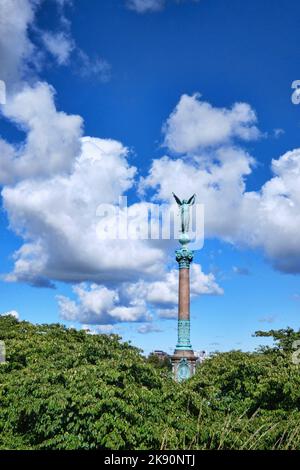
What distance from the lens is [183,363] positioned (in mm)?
39125

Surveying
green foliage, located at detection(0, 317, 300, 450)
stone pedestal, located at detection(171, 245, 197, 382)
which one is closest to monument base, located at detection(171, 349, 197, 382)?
stone pedestal, located at detection(171, 245, 197, 382)

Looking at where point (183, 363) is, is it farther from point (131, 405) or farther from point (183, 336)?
point (131, 405)

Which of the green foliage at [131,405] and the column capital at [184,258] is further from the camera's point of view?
the column capital at [184,258]

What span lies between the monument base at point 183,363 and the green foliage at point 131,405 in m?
18.7

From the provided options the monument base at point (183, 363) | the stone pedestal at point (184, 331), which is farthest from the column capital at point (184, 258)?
the monument base at point (183, 363)

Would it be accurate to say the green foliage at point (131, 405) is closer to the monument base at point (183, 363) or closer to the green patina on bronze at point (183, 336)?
the monument base at point (183, 363)

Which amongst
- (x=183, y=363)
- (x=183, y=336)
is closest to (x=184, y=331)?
(x=183, y=336)

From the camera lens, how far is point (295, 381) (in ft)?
60.0

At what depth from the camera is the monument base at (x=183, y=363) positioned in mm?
38969

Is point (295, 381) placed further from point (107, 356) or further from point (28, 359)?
point (28, 359)

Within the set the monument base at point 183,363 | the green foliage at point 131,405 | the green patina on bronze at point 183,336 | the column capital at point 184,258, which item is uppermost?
the column capital at point 184,258

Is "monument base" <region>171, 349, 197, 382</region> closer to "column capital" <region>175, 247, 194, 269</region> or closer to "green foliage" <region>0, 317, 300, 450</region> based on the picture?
"column capital" <region>175, 247, 194, 269</region>

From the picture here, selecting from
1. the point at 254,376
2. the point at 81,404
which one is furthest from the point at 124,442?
the point at 254,376
